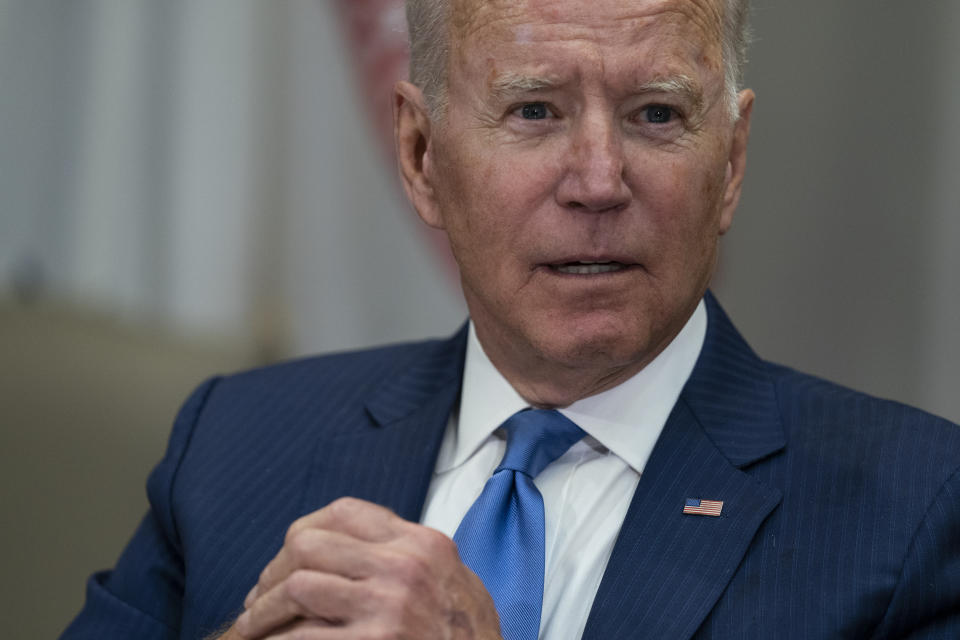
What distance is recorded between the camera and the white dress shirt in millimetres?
1979

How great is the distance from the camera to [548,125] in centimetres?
199

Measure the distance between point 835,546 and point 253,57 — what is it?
249 centimetres

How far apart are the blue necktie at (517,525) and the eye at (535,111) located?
47 cm

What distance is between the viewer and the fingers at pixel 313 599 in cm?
170

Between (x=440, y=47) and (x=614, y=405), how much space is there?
25.3 inches

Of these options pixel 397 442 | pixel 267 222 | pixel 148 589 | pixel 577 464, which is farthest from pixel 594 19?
pixel 267 222

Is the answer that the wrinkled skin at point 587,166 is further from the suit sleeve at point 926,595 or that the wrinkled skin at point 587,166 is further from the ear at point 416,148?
the suit sleeve at point 926,595

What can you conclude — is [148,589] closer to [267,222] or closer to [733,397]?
[733,397]

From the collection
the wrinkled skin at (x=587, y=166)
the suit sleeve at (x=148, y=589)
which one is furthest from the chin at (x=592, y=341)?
the suit sleeve at (x=148, y=589)

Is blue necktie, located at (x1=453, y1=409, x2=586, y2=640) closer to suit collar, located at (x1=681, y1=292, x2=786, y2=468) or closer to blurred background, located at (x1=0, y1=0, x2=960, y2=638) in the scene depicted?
suit collar, located at (x1=681, y1=292, x2=786, y2=468)

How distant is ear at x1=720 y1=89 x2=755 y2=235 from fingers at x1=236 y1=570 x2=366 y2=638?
0.87 meters

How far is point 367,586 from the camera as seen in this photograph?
5.59ft

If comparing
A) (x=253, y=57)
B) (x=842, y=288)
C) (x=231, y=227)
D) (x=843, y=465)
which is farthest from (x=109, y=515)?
(x=843, y=465)

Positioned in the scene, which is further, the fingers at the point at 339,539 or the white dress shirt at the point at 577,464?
the white dress shirt at the point at 577,464
